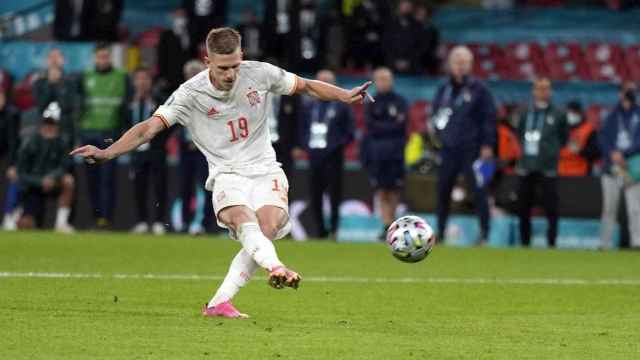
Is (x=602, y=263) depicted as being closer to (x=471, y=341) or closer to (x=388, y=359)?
(x=471, y=341)

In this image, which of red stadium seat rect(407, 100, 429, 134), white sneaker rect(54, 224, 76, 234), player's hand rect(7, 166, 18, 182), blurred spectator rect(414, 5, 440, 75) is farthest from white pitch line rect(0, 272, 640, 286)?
blurred spectator rect(414, 5, 440, 75)

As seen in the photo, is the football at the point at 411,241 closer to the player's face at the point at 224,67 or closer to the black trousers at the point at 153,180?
the player's face at the point at 224,67

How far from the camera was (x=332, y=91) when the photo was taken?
1124 cm

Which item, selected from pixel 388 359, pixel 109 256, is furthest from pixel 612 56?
pixel 388 359

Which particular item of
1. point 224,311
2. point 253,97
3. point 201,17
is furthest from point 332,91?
point 201,17

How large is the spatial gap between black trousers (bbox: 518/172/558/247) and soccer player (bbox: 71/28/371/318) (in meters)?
10.4

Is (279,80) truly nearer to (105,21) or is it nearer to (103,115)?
(103,115)

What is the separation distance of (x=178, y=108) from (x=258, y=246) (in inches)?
44.6

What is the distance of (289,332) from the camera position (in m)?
10.4

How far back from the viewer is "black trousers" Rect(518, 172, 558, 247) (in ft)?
70.4

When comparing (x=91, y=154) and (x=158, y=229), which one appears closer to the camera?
(x=91, y=154)

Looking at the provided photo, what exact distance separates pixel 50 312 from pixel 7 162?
1199cm

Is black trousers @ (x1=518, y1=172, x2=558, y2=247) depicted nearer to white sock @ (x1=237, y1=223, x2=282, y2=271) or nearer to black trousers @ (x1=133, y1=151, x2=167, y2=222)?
black trousers @ (x1=133, y1=151, x2=167, y2=222)

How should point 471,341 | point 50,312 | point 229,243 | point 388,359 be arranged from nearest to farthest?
1. point 388,359
2. point 471,341
3. point 50,312
4. point 229,243
